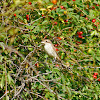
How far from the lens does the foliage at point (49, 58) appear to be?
2680 millimetres

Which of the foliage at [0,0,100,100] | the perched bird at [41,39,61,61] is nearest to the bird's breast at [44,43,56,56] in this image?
the perched bird at [41,39,61,61]

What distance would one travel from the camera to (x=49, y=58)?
10.8 feet

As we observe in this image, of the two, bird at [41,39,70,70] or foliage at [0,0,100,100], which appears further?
bird at [41,39,70,70]

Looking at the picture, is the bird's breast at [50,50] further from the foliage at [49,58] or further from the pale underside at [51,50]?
the foliage at [49,58]

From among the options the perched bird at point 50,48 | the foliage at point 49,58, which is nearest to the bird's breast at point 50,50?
the perched bird at point 50,48

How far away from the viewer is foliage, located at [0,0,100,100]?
2.68m

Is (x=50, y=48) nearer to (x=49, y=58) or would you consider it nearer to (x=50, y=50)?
(x=50, y=50)

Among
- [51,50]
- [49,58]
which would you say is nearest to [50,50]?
[51,50]

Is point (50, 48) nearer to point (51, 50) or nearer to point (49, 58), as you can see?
point (51, 50)

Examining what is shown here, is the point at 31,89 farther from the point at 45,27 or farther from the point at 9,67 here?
the point at 45,27

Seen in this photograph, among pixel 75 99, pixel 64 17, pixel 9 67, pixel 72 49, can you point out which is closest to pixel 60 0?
pixel 64 17

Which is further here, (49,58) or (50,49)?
(50,49)

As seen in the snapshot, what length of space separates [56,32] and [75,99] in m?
1.09

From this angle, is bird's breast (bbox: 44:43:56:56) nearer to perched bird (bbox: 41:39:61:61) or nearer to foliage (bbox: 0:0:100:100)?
perched bird (bbox: 41:39:61:61)
